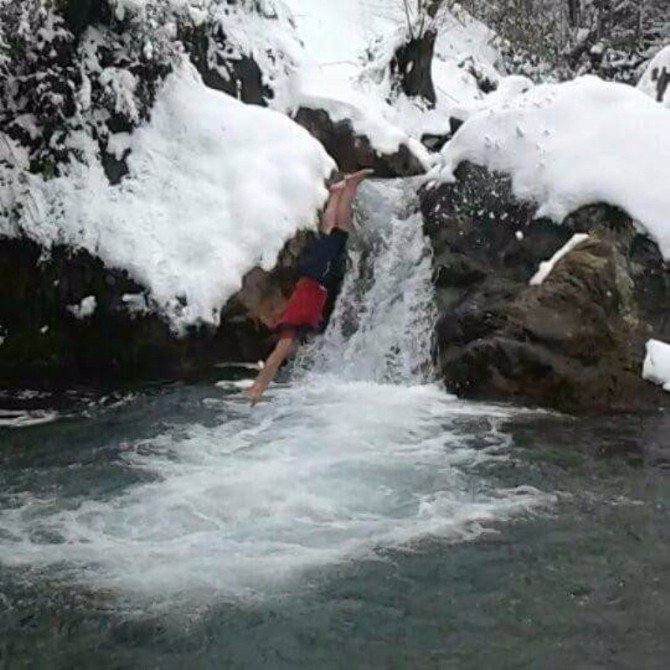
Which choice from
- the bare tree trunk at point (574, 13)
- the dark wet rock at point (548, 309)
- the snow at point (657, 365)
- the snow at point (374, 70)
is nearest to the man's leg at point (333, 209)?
the dark wet rock at point (548, 309)

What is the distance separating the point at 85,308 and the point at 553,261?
392 centimetres

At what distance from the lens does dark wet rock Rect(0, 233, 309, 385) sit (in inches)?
321

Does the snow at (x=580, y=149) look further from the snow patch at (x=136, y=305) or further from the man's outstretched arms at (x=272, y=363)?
the man's outstretched arms at (x=272, y=363)

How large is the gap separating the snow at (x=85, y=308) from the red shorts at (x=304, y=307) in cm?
262

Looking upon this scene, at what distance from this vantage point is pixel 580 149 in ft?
28.7

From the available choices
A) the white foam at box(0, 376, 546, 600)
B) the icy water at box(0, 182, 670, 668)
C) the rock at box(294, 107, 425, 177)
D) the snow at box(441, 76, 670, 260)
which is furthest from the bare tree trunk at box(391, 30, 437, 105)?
the white foam at box(0, 376, 546, 600)

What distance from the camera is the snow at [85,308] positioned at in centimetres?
817

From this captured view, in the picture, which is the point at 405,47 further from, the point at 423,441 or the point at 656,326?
the point at 423,441

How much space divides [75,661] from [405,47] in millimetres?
13239

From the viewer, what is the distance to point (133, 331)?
26.8 feet

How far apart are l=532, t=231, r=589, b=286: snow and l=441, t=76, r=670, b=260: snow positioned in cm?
42

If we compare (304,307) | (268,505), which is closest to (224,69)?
(304,307)

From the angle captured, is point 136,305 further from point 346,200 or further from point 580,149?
point 580,149

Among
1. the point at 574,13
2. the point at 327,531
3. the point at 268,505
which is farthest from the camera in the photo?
the point at 574,13
